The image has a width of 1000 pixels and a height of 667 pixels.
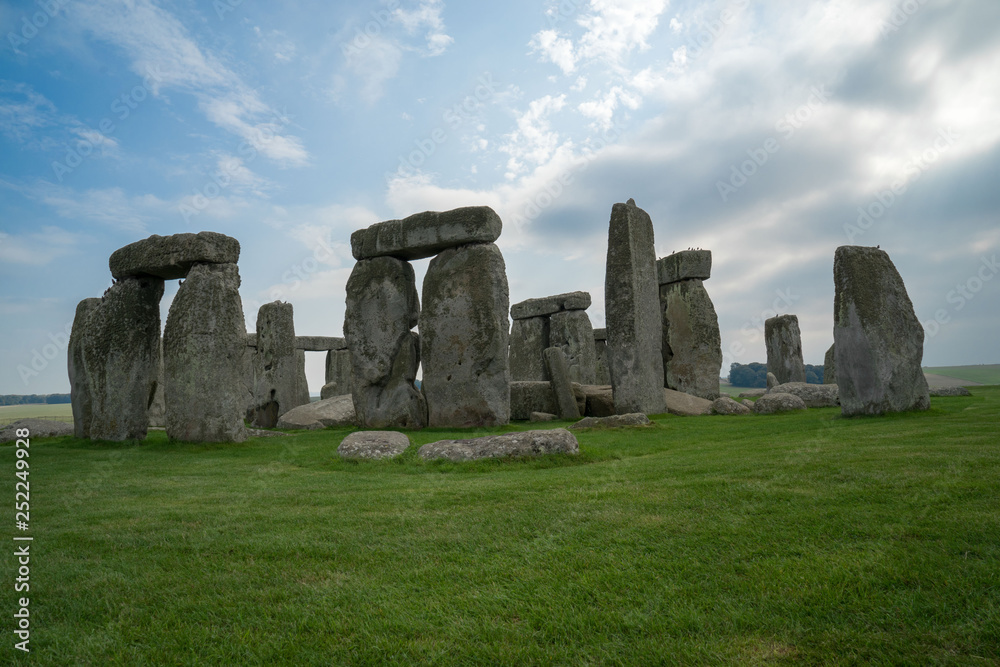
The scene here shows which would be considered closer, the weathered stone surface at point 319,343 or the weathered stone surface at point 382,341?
the weathered stone surface at point 382,341

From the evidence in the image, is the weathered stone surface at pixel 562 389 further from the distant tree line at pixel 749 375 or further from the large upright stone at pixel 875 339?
the distant tree line at pixel 749 375

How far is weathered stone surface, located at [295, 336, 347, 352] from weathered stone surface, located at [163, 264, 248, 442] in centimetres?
1473

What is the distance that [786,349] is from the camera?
21.4 m

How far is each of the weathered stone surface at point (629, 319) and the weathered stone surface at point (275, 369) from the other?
364 inches

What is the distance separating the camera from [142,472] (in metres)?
7.14

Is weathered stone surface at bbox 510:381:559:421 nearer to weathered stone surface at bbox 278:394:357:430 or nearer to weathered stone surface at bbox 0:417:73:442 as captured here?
weathered stone surface at bbox 278:394:357:430

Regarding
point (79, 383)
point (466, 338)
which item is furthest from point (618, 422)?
point (79, 383)

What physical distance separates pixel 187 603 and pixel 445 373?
380 inches

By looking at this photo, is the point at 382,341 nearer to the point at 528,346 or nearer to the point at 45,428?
the point at 45,428

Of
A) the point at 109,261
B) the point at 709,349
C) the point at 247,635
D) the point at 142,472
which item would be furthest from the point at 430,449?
the point at 709,349

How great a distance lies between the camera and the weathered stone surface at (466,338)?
12.0 meters

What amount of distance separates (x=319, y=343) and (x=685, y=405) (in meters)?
15.9

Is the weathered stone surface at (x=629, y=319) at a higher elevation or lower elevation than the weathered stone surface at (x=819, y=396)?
higher

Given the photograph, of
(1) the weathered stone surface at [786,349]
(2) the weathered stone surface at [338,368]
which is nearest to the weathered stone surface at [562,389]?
(1) the weathered stone surface at [786,349]
